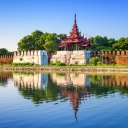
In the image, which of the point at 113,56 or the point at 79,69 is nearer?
the point at 79,69

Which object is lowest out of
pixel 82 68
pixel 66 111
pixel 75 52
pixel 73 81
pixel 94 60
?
pixel 66 111

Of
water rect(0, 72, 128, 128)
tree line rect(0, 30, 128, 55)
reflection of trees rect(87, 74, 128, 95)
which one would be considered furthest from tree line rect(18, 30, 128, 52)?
→ water rect(0, 72, 128, 128)

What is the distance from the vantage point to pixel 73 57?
58062 millimetres

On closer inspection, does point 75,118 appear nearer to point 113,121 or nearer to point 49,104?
point 113,121

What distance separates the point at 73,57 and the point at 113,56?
7555mm

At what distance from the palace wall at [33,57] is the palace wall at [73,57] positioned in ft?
6.18

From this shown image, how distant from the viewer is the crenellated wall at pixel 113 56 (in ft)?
178

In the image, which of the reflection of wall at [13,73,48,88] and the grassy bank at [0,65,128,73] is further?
the grassy bank at [0,65,128,73]

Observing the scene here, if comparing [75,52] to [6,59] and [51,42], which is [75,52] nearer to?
[51,42]

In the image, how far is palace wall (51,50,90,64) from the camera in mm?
56625

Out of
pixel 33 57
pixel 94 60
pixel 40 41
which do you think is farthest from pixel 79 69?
pixel 40 41

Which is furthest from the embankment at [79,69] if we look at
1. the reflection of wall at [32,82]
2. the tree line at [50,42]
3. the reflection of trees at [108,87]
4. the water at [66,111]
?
the water at [66,111]

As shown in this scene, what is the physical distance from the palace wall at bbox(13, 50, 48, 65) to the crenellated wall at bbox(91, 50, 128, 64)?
1073cm

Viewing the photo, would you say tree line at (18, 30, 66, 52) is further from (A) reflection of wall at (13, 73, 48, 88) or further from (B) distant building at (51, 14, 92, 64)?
(A) reflection of wall at (13, 73, 48, 88)
